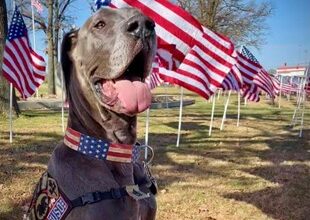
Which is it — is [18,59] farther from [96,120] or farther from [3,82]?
[96,120]

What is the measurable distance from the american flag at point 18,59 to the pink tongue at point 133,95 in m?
6.74

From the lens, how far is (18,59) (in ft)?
29.2

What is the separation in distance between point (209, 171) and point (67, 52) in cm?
505

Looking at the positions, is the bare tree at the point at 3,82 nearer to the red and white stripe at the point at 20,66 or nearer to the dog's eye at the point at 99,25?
the red and white stripe at the point at 20,66

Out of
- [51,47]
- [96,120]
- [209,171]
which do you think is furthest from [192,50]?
[51,47]

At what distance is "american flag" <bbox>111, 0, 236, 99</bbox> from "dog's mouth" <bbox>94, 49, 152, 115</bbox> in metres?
3.65

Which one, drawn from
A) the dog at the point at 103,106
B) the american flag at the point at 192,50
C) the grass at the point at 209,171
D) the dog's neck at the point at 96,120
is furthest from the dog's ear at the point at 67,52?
the american flag at the point at 192,50

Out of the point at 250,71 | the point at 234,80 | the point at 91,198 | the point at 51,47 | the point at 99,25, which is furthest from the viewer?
the point at 51,47

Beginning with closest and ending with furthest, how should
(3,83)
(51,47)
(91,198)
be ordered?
(91,198), (3,83), (51,47)

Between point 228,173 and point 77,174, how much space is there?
17.0 feet

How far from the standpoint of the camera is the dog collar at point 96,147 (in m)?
2.53

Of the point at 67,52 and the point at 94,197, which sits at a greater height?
the point at 67,52

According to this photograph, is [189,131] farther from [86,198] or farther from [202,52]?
[86,198]

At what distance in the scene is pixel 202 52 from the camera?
808 centimetres
